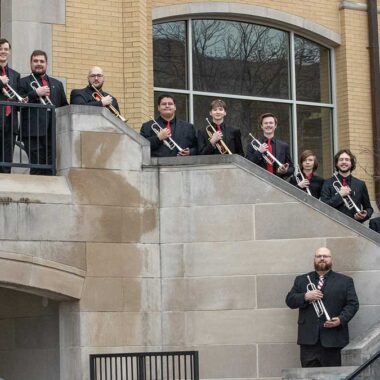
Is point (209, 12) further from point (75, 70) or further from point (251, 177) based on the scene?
point (251, 177)

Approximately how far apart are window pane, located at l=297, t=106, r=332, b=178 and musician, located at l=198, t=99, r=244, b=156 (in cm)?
571

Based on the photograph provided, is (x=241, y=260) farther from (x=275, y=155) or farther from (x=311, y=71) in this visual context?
(x=311, y=71)

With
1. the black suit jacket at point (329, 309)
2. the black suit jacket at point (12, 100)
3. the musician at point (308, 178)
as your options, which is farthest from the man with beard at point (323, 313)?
the black suit jacket at point (12, 100)

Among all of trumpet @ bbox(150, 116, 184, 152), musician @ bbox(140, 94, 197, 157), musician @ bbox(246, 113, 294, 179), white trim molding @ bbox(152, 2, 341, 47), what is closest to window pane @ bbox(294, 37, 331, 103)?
white trim molding @ bbox(152, 2, 341, 47)

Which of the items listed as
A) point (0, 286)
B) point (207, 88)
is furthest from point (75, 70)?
point (0, 286)

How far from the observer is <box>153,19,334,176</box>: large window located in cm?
2183

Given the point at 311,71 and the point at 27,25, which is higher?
the point at 27,25

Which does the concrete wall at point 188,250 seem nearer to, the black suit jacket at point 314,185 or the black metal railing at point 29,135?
the black metal railing at point 29,135

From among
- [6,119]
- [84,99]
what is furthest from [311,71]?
[6,119]

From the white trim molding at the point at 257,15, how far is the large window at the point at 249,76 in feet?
0.64

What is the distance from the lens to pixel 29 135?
53.8ft

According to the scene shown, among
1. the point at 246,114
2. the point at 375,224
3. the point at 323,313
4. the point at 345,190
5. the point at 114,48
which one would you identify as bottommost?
the point at 323,313

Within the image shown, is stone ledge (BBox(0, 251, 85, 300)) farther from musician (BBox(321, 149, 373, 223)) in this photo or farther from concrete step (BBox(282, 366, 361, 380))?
musician (BBox(321, 149, 373, 223))

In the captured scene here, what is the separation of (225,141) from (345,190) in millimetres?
1685
